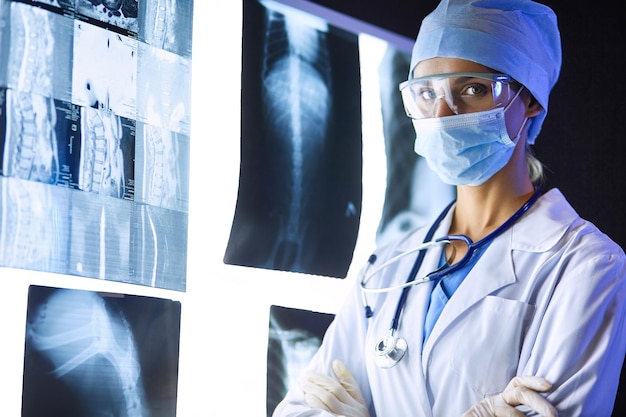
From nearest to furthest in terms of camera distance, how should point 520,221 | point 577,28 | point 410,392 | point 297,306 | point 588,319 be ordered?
point 588,319, point 410,392, point 520,221, point 297,306, point 577,28

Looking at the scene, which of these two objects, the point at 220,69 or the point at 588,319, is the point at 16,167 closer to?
the point at 220,69

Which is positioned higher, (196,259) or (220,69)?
(220,69)

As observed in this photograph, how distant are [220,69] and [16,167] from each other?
496 mm

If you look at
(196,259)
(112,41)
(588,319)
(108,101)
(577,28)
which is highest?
(577,28)

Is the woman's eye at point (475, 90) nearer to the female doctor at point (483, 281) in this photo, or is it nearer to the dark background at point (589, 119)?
the female doctor at point (483, 281)

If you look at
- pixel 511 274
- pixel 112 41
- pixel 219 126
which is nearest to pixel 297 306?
pixel 219 126

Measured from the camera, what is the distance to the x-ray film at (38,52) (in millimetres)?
1339

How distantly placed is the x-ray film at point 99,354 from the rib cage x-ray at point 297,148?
0.76 ft

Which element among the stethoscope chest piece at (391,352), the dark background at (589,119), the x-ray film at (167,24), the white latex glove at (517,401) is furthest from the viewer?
the dark background at (589,119)

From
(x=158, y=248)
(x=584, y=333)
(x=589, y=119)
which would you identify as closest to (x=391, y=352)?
(x=584, y=333)

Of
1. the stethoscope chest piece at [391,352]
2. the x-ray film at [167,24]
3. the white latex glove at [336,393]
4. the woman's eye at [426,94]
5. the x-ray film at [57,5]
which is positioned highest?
the x-ray film at [167,24]

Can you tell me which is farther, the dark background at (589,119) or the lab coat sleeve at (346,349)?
the dark background at (589,119)

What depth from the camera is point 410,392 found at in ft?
4.68

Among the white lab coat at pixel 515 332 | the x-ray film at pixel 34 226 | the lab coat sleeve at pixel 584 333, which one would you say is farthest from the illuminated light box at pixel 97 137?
the lab coat sleeve at pixel 584 333
